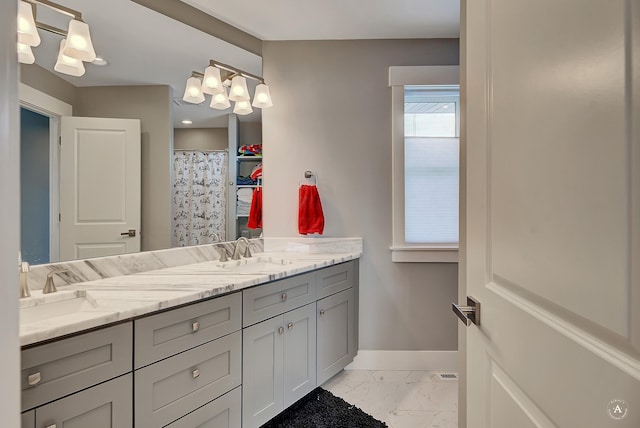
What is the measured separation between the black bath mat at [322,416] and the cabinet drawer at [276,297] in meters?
0.64

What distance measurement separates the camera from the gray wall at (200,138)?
194 centimetres

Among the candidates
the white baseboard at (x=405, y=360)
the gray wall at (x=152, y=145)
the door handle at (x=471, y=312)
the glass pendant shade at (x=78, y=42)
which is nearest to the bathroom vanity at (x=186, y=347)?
the gray wall at (x=152, y=145)

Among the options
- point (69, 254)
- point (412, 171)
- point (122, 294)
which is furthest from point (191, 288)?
point (412, 171)

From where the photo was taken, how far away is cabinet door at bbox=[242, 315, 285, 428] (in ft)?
5.01

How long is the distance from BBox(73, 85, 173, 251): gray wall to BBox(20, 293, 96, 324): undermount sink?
0.48m

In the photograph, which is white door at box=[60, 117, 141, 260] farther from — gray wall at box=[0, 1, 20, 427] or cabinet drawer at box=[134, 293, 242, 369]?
gray wall at box=[0, 1, 20, 427]

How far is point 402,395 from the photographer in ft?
6.95

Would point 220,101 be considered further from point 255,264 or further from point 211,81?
point 255,264

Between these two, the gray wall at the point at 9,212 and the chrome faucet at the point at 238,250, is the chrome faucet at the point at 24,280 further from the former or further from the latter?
the chrome faucet at the point at 238,250

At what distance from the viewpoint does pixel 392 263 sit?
2473 millimetres

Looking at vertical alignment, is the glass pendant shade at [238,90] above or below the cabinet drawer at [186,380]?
above

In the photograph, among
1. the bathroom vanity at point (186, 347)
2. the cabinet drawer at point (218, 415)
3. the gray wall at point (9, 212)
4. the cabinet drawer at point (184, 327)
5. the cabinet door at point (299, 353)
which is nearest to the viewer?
the gray wall at point (9, 212)

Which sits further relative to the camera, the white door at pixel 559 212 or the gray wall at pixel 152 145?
the gray wall at pixel 152 145

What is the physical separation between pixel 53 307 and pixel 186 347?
521 mm
